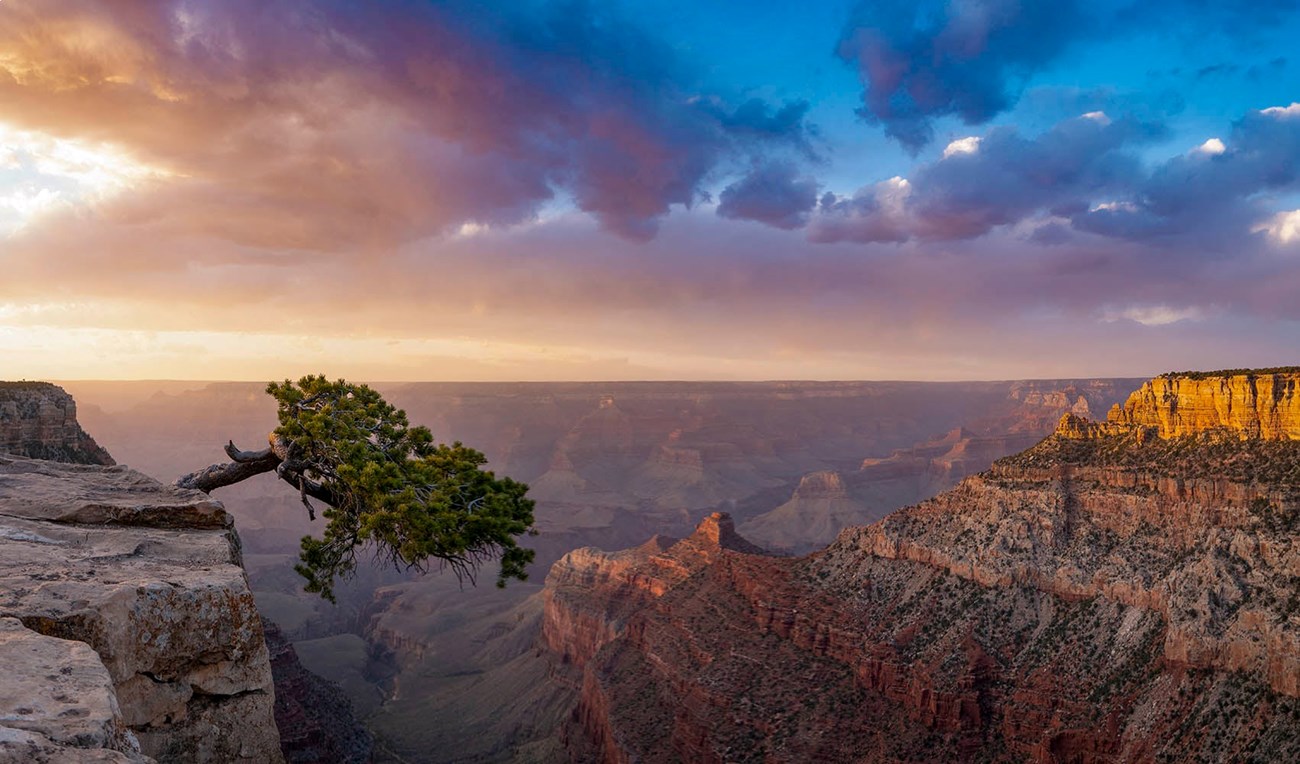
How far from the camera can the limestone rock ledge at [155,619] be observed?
1043 centimetres

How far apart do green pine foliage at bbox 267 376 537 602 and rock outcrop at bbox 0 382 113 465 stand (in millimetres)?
63670

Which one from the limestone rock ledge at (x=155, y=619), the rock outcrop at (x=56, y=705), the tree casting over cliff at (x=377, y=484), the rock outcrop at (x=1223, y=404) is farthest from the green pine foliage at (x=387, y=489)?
the rock outcrop at (x=1223, y=404)

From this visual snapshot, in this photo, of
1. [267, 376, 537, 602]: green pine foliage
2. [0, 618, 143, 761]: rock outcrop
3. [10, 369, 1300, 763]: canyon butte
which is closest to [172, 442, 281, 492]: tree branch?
[267, 376, 537, 602]: green pine foliage

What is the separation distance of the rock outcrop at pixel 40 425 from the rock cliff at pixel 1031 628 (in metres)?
55.6

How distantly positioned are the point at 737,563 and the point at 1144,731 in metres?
37.4

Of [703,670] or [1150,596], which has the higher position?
[1150,596]

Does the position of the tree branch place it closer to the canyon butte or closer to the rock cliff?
the canyon butte

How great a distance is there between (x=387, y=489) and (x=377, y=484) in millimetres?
586

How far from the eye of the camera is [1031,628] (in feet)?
173

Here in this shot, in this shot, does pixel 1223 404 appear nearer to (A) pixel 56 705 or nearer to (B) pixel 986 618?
(B) pixel 986 618

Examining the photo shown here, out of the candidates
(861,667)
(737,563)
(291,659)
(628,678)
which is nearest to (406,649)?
(291,659)

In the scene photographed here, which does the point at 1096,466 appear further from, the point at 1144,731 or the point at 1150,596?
the point at 1144,731

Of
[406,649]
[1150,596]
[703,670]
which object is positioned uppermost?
[1150,596]

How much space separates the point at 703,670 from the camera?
207ft
